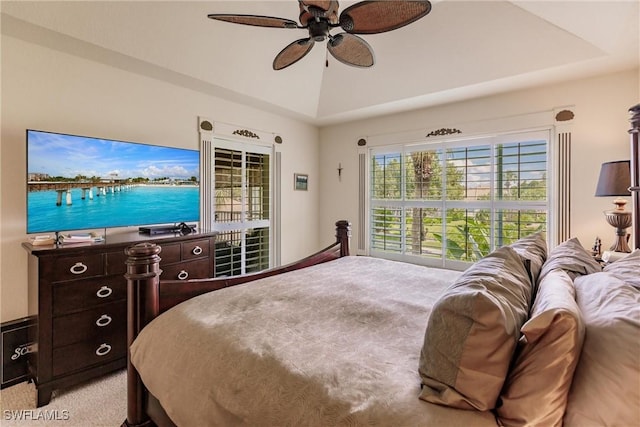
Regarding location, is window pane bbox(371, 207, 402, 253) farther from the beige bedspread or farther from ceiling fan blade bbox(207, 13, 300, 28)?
ceiling fan blade bbox(207, 13, 300, 28)

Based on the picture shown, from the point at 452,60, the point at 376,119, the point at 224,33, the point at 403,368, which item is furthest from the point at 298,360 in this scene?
the point at 376,119

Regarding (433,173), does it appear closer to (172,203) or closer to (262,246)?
(262,246)

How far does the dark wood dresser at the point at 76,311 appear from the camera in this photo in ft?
6.69

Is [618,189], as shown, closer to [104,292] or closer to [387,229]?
[387,229]

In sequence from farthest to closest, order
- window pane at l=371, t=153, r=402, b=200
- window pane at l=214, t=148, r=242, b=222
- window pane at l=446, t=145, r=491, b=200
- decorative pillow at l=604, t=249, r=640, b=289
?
window pane at l=371, t=153, r=402, b=200
window pane at l=214, t=148, r=242, b=222
window pane at l=446, t=145, r=491, b=200
decorative pillow at l=604, t=249, r=640, b=289

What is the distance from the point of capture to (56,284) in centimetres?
207

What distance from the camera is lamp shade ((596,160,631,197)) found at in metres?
2.34

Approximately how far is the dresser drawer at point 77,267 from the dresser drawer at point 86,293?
0.14 feet

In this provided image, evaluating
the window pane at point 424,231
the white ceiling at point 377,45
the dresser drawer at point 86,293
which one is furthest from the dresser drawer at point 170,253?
the window pane at point 424,231

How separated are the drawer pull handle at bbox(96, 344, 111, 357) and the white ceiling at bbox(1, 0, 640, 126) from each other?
230 cm

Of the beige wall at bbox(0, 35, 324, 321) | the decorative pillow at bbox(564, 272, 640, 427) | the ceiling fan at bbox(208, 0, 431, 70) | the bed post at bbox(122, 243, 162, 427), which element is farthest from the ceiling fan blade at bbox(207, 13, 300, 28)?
the decorative pillow at bbox(564, 272, 640, 427)

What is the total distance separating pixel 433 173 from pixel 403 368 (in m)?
3.38

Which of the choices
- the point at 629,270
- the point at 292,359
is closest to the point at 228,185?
the point at 292,359

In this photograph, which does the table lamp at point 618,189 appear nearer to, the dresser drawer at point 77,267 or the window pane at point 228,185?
the window pane at point 228,185
